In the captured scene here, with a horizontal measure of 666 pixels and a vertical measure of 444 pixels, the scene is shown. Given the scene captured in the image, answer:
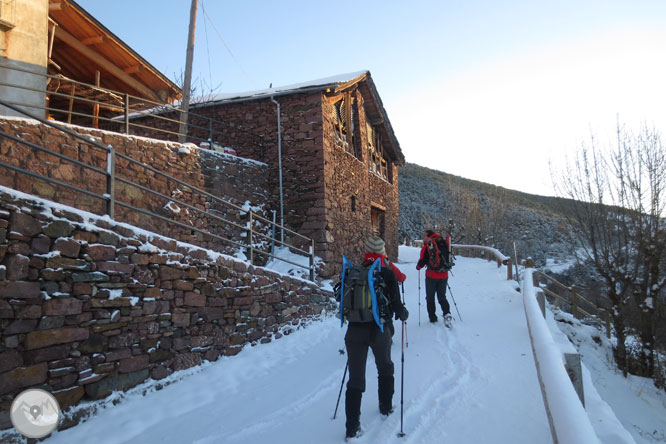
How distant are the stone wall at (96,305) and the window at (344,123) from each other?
23.8 feet

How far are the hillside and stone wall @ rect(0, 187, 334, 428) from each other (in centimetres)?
1010

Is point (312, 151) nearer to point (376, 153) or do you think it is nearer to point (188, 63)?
point (188, 63)

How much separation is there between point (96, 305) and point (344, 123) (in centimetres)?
1004

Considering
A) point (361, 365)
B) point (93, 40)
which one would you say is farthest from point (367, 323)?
point (93, 40)

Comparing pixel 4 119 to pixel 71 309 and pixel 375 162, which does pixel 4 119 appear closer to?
pixel 71 309

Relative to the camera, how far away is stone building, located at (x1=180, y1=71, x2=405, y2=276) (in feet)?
32.7

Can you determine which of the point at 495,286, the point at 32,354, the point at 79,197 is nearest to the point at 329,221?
the point at 495,286

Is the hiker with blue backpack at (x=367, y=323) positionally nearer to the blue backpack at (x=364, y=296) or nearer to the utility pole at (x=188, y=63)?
the blue backpack at (x=364, y=296)

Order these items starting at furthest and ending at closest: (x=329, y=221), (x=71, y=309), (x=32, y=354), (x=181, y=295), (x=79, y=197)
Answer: (x=329, y=221), (x=79, y=197), (x=181, y=295), (x=71, y=309), (x=32, y=354)

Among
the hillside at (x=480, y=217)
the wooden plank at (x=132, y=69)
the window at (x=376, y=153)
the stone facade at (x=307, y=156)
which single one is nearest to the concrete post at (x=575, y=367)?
the stone facade at (x=307, y=156)

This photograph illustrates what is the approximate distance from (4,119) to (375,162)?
12.3 meters

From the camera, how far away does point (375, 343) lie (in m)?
3.41

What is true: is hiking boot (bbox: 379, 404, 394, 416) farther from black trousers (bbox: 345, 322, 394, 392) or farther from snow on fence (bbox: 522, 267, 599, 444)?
snow on fence (bbox: 522, 267, 599, 444)

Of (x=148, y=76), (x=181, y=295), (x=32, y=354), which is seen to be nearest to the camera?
(x=32, y=354)
